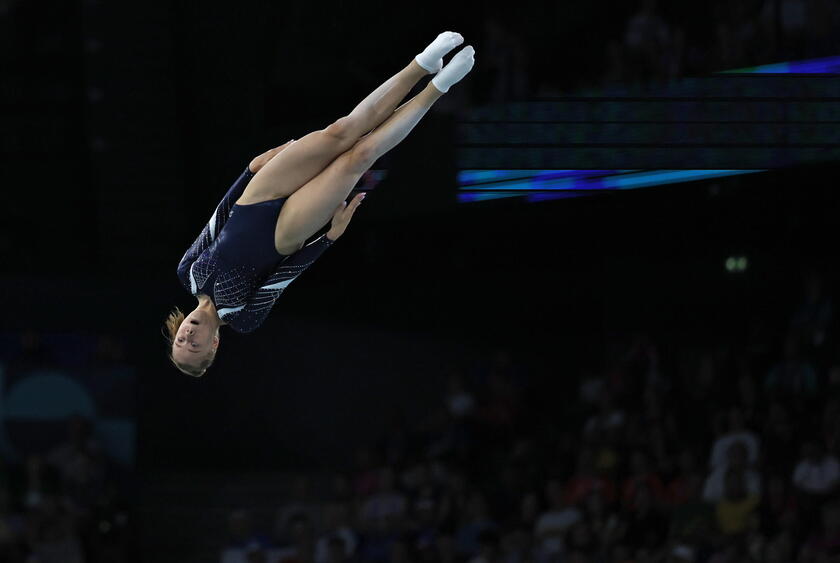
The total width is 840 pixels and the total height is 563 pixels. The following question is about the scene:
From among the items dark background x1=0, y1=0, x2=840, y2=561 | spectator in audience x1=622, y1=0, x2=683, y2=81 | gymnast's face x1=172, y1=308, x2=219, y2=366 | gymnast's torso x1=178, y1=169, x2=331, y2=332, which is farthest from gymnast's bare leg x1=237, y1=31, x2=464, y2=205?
dark background x1=0, y1=0, x2=840, y2=561

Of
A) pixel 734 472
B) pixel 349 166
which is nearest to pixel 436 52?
pixel 349 166

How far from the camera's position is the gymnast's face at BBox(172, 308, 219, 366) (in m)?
6.51

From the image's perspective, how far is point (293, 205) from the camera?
21.4 ft

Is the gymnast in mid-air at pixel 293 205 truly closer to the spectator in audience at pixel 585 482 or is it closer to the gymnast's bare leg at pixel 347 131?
the gymnast's bare leg at pixel 347 131

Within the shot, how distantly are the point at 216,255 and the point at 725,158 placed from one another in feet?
14.7

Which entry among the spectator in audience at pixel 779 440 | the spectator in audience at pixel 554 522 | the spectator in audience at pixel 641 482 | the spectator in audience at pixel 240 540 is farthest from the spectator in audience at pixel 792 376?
the spectator in audience at pixel 240 540

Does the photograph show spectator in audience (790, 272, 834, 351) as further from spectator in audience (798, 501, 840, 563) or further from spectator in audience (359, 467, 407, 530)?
spectator in audience (359, 467, 407, 530)

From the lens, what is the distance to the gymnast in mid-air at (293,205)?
21.2ft

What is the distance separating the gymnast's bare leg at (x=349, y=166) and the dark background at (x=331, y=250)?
4038mm

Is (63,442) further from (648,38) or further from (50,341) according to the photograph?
(648,38)

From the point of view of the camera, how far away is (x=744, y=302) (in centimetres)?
1176

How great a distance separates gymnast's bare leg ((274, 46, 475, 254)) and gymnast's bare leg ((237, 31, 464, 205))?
1.7 inches

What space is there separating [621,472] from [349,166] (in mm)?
4561

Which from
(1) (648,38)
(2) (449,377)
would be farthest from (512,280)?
(1) (648,38)
